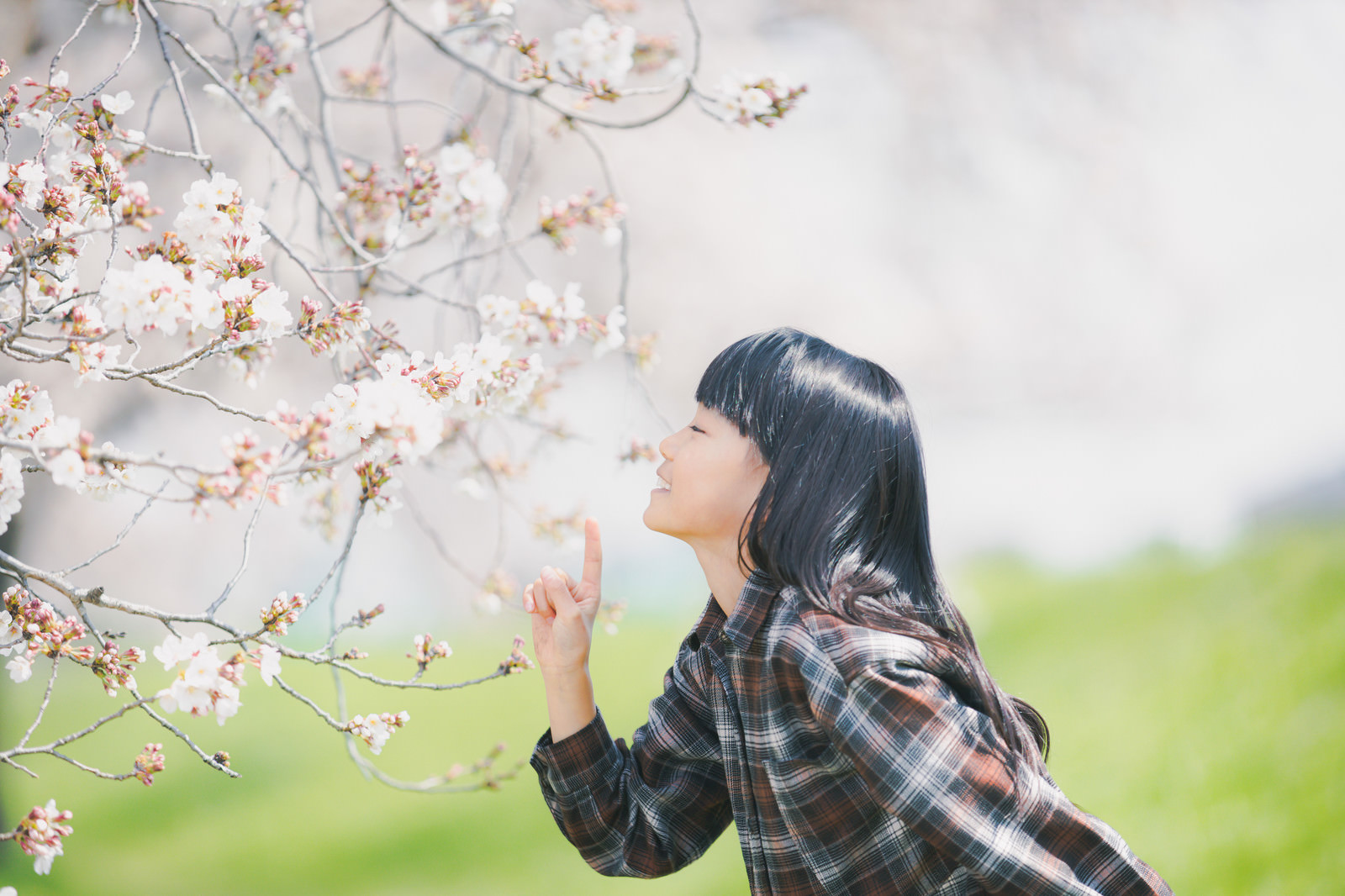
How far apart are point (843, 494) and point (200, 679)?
25.4 inches

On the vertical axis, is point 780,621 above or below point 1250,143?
below

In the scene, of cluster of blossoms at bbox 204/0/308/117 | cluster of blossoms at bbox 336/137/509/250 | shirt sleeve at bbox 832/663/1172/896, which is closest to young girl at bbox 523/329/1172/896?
shirt sleeve at bbox 832/663/1172/896

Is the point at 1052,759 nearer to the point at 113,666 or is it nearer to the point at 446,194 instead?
the point at 446,194

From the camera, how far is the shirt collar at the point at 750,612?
98 centimetres

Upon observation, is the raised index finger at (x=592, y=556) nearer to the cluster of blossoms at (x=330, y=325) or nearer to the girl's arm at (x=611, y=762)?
the girl's arm at (x=611, y=762)

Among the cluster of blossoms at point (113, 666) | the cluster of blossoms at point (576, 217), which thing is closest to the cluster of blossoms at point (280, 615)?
the cluster of blossoms at point (113, 666)

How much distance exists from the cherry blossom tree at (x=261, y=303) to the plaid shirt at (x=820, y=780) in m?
0.22

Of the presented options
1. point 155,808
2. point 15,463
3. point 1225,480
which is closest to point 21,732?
point 155,808

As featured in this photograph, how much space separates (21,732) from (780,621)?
5.80ft

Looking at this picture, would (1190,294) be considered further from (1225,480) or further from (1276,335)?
(1225,480)

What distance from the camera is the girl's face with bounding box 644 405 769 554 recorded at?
1033 millimetres

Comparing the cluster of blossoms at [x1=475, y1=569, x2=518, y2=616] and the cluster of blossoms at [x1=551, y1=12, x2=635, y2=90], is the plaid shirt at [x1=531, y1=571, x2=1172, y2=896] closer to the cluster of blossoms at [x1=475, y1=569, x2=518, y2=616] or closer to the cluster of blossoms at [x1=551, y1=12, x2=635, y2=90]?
the cluster of blossoms at [x1=475, y1=569, x2=518, y2=616]

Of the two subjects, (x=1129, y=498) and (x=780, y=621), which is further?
(x=1129, y=498)

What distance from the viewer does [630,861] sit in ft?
3.57
